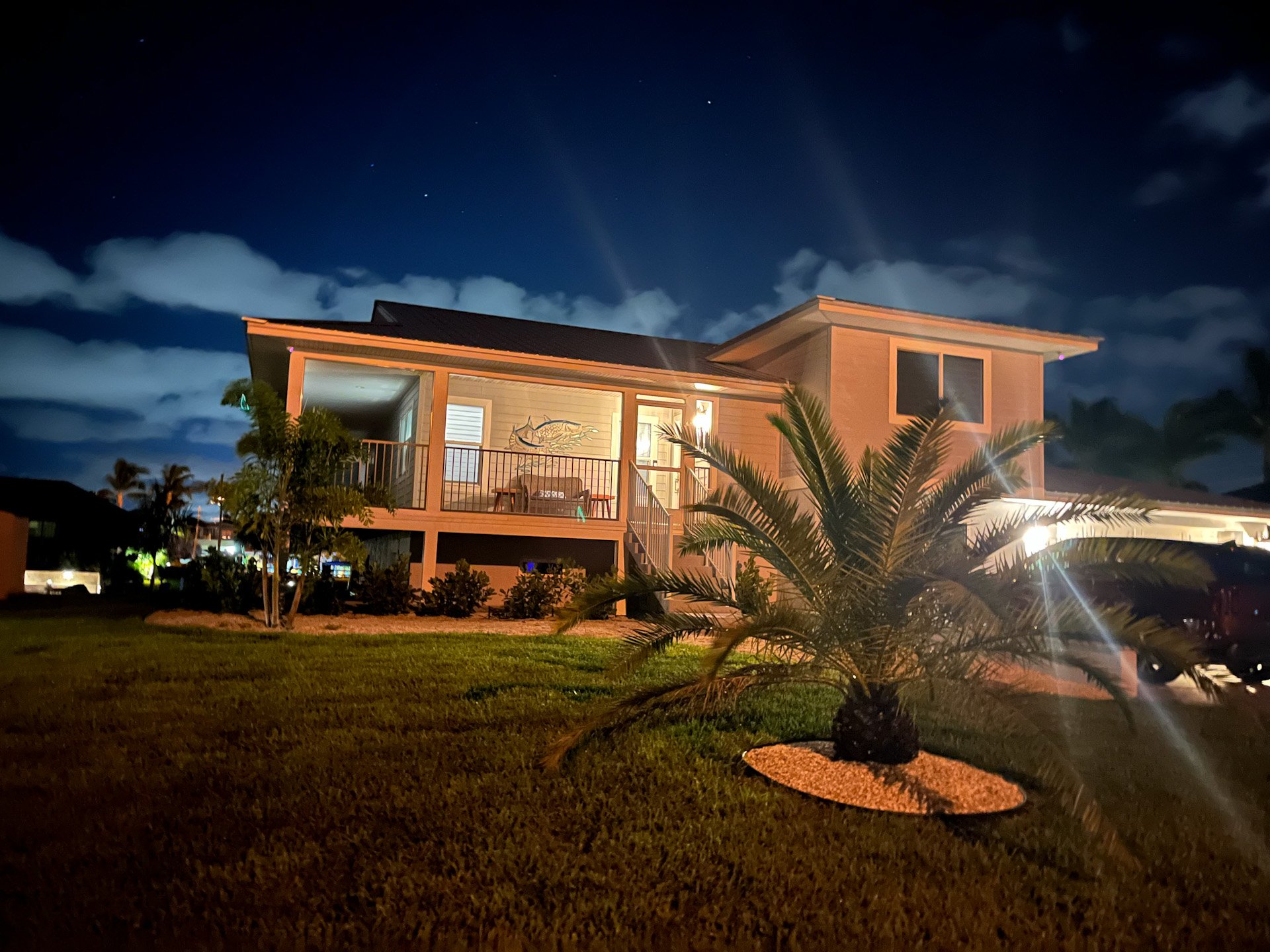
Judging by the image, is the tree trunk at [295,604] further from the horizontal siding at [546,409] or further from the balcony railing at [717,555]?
the horizontal siding at [546,409]

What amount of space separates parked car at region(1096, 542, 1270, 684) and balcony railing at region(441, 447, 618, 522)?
25.7 feet

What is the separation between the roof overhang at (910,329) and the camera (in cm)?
1528

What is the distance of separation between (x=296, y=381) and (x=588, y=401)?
20.6 ft

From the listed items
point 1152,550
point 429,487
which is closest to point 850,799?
point 1152,550

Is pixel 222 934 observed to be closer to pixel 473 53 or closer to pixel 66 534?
pixel 473 53

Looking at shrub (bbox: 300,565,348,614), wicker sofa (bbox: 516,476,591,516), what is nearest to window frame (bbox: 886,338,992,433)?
wicker sofa (bbox: 516,476,591,516)

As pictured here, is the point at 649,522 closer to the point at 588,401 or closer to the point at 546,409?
the point at 546,409

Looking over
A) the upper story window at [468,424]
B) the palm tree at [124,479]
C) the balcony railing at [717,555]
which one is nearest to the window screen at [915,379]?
the balcony railing at [717,555]

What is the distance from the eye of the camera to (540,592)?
1312 cm

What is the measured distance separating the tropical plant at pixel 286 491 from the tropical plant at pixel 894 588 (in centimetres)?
660

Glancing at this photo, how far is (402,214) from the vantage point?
30.5 meters

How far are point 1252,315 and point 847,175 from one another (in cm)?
4487

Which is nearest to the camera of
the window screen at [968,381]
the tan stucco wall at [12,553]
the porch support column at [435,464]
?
the porch support column at [435,464]

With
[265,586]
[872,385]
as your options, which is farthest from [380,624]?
[872,385]
